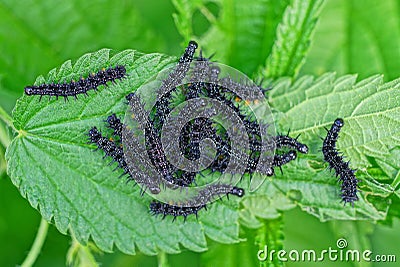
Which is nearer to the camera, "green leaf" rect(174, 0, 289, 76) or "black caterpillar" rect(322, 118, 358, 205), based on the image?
"black caterpillar" rect(322, 118, 358, 205)

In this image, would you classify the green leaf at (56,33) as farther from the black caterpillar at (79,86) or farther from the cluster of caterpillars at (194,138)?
the cluster of caterpillars at (194,138)

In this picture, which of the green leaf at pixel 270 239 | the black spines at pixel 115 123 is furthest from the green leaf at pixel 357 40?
the black spines at pixel 115 123

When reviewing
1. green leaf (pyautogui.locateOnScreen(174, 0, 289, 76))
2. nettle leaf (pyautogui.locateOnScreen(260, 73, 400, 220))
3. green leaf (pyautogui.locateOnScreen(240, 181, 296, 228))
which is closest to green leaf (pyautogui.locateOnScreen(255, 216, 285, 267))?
green leaf (pyautogui.locateOnScreen(240, 181, 296, 228))

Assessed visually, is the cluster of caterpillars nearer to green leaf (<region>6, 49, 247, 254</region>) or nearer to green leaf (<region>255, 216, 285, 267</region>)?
green leaf (<region>6, 49, 247, 254</region>)

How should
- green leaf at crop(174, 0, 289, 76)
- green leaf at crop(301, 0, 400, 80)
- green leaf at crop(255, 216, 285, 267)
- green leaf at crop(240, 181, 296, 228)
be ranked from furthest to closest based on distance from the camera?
green leaf at crop(301, 0, 400, 80) < green leaf at crop(174, 0, 289, 76) < green leaf at crop(240, 181, 296, 228) < green leaf at crop(255, 216, 285, 267)

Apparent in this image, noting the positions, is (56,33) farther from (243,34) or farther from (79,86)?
(243,34)

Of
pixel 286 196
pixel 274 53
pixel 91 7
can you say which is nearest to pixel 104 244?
pixel 286 196
